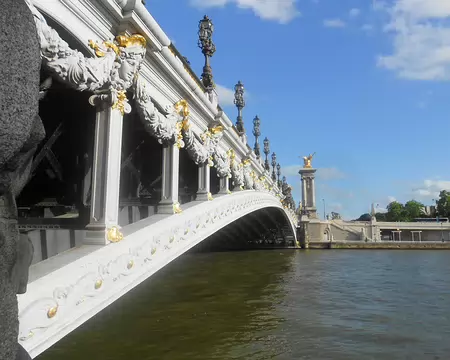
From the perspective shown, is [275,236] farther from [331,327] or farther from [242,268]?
[331,327]

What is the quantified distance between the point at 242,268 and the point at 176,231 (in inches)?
483

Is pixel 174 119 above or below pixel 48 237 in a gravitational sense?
above

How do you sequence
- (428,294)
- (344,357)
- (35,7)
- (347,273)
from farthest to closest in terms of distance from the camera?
1. (347,273)
2. (428,294)
3. (344,357)
4. (35,7)

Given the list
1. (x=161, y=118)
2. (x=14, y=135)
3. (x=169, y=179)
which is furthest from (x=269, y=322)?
(x=14, y=135)

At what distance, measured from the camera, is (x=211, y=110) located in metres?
10.3

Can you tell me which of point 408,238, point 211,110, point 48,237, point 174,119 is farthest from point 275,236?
point 48,237

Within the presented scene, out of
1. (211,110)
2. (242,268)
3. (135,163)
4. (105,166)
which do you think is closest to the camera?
(105,166)

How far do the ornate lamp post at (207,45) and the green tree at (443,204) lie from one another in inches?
2671

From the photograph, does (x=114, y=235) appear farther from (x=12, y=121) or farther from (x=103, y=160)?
(x=12, y=121)

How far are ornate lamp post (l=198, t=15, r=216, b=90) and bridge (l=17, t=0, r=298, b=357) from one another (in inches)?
2.0

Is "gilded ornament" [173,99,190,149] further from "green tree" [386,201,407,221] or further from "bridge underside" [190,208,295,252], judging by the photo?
"green tree" [386,201,407,221]

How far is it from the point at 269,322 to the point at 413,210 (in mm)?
76163

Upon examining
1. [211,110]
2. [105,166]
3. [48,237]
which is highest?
[211,110]

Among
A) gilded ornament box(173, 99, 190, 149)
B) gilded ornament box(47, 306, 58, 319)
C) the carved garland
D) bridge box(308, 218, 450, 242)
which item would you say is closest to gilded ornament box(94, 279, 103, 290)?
the carved garland
